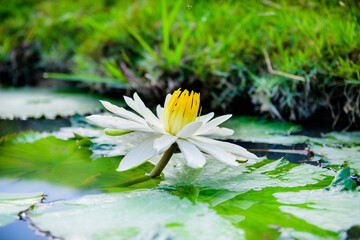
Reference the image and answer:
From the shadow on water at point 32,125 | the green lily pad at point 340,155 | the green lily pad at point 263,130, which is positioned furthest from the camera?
the shadow on water at point 32,125

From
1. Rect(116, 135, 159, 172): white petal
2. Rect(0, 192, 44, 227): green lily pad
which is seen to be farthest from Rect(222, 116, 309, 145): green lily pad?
Rect(0, 192, 44, 227): green lily pad

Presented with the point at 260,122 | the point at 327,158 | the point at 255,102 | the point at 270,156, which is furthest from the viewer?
the point at 255,102

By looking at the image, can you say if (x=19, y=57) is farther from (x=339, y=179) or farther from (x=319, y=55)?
(x=339, y=179)

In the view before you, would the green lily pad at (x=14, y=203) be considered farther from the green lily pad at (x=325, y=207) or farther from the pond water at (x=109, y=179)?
the green lily pad at (x=325, y=207)

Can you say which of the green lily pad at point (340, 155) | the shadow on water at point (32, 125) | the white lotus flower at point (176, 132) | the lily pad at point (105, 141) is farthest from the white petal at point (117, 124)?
the shadow on water at point (32, 125)

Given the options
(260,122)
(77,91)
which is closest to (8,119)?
(77,91)

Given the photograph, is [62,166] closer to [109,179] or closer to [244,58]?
[109,179]

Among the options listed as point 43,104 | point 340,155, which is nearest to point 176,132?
point 340,155
